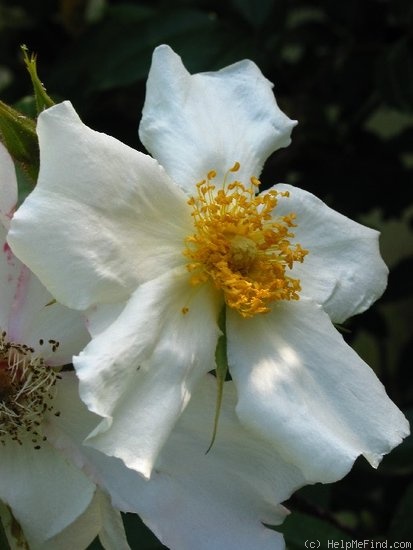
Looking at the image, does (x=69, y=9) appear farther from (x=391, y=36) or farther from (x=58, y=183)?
(x=58, y=183)

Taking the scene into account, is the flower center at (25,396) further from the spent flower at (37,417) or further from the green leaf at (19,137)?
the green leaf at (19,137)

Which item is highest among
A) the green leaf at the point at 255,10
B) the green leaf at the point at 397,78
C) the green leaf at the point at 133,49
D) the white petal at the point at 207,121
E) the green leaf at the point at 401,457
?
the white petal at the point at 207,121

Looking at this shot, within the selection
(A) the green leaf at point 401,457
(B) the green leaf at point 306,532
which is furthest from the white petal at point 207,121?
(A) the green leaf at point 401,457

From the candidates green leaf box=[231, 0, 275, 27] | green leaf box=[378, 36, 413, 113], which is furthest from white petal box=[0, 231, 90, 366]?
green leaf box=[378, 36, 413, 113]

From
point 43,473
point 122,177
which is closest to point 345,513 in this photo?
point 43,473

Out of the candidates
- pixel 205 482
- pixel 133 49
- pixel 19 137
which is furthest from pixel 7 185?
pixel 133 49

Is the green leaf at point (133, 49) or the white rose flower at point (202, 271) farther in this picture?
the green leaf at point (133, 49)

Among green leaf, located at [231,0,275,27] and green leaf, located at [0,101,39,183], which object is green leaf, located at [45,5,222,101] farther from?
green leaf, located at [0,101,39,183]
